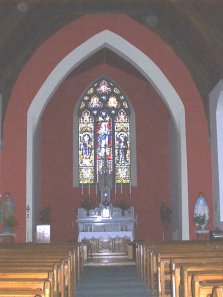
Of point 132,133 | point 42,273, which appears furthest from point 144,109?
point 42,273

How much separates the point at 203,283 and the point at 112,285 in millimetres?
4380

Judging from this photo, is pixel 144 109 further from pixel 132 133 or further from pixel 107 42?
pixel 107 42

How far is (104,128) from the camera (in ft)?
60.3

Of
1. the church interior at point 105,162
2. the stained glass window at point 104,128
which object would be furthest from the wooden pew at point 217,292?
the stained glass window at point 104,128

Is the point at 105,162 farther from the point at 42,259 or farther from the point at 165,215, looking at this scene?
the point at 42,259

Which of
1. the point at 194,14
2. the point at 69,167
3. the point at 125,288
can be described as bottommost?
the point at 125,288

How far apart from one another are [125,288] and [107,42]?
8482mm

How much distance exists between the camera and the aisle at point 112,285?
20.6ft

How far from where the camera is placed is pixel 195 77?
13992 mm

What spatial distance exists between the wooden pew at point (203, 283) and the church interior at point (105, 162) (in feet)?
24.0

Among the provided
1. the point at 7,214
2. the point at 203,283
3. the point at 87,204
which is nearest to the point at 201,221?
the point at 87,204

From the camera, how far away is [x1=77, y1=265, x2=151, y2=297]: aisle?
6.28m

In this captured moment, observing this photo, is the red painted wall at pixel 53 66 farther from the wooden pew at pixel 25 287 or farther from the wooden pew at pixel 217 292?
the wooden pew at pixel 217 292

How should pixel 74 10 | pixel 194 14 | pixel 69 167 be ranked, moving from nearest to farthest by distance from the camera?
1. pixel 194 14
2. pixel 74 10
3. pixel 69 167
